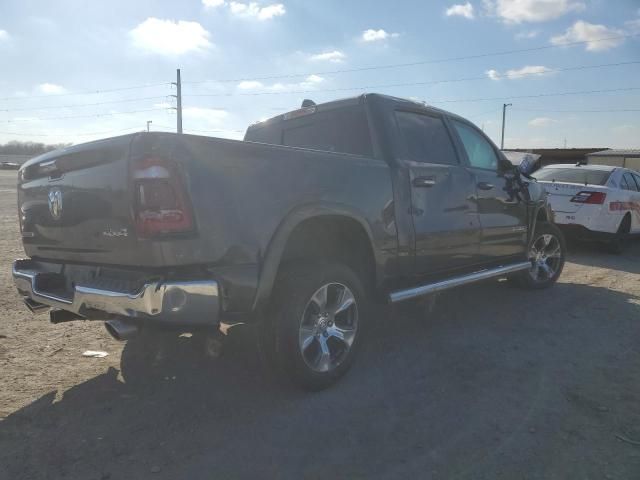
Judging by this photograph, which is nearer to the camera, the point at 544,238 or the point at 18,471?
the point at 18,471

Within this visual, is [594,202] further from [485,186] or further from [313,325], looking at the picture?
[313,325]

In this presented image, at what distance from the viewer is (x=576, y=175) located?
8922 millimetres

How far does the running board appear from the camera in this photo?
12.1 feet

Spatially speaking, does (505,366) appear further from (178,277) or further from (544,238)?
(544,238)

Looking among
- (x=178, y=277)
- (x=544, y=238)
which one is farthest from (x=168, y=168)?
(x=544, y=238)

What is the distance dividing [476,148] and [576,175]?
197 inches

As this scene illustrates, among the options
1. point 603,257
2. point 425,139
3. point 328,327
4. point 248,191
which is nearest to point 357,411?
point 328,327

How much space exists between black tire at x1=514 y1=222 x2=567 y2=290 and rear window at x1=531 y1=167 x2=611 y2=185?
3057 millimetres

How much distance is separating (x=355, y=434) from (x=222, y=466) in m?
0.75

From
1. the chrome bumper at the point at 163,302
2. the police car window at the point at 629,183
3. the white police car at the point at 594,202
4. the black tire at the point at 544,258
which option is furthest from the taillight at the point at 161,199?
the police car window at the point at 629,183

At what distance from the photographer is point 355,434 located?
9.07 feet

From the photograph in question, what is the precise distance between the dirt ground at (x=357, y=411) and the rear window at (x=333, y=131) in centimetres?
169

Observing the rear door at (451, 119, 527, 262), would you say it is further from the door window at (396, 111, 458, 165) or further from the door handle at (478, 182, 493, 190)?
the door window at (396, 111, 458, 165)

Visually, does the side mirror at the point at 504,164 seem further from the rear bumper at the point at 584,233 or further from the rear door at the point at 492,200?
the rear bumper at the point at 584,233
